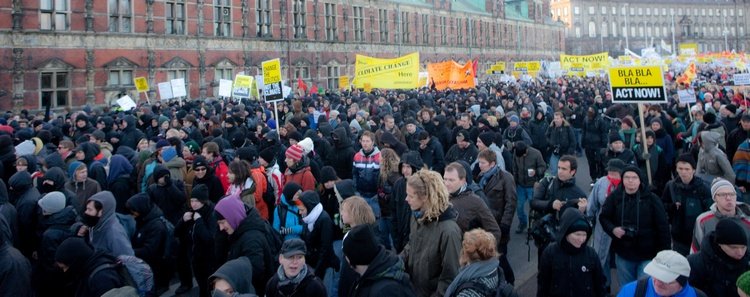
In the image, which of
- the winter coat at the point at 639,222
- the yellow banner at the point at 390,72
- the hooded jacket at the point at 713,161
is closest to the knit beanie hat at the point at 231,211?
the winter coat at the point at 639,222

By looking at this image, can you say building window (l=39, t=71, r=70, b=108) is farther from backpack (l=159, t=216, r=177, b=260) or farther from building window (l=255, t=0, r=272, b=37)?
backpack (l=159, t=216, r=177, b=260)

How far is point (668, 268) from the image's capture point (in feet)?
13.0

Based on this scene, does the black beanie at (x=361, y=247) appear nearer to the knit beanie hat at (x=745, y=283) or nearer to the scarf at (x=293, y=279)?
the scarf at (x=293, y=279)

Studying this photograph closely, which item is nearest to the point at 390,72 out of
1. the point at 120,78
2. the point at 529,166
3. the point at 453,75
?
the point at 453,75

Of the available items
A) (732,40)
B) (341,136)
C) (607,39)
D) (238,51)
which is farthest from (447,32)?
(732,40)

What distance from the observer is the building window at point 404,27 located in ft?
164

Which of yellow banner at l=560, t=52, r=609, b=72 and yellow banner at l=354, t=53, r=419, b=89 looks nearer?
yellow banner at l=354, t=53, r=419, b=89

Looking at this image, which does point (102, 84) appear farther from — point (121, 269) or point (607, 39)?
point (607, 39)

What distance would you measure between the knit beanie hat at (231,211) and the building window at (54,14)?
24841 mm

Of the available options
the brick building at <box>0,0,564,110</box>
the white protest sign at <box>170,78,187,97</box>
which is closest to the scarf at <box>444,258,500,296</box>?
the white protest sign at <box>170,78,187,97</box>

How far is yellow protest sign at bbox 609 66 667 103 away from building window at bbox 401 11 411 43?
41039 millimetres

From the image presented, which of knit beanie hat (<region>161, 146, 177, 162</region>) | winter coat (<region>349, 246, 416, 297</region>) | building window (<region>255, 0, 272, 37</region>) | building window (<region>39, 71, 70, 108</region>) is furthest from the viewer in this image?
building window (<region>255, 0, 272, 37</region>)

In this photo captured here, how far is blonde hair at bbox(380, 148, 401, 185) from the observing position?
793 centimetres

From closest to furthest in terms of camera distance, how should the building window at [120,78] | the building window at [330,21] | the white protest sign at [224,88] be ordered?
the white protest sign at [224,88]
the building window at [120,78]
the building window at [330,21]
